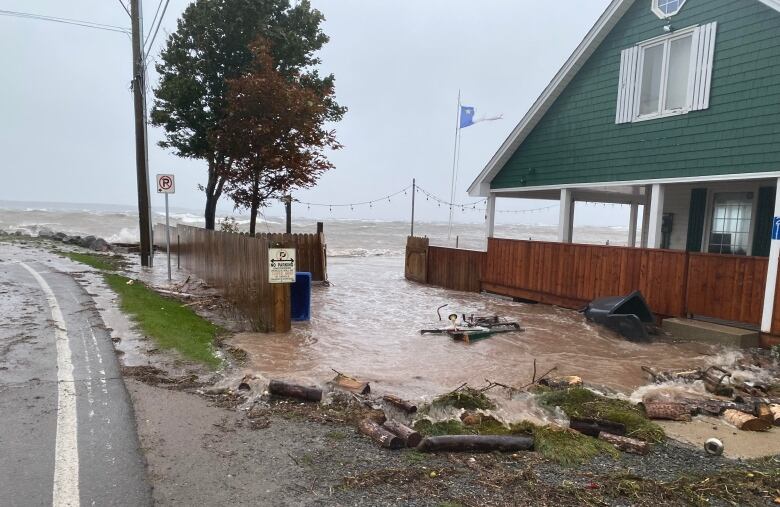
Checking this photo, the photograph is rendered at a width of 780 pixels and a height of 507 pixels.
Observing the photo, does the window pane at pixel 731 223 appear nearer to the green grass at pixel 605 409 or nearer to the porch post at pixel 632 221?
the porch post at pixel 632 221

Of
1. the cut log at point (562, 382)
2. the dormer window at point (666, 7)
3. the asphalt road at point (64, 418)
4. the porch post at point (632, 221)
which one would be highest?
the dormer window at point (666, 7)

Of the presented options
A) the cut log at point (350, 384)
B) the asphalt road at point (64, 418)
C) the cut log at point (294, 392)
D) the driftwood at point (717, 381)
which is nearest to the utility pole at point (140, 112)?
the asphalt road at point (64, 418)

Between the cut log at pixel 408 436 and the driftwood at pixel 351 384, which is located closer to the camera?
the cut log at pixel 408 436

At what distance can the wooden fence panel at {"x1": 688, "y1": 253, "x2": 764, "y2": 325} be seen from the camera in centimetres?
978

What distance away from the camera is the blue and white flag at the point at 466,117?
24.0 meters

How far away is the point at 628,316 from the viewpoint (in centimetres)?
1048

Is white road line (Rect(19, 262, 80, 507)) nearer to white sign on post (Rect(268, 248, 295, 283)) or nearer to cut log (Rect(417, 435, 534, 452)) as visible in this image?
cut log (Rect(417, 435, 534, 452))

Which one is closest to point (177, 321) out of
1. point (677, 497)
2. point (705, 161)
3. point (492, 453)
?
point (492, 453)

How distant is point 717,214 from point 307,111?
1117 cm

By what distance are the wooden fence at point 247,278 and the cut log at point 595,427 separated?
5.71 metres

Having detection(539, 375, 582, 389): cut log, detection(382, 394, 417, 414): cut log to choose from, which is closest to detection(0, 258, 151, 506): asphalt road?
detection(382, 394, 417, 414): cut log

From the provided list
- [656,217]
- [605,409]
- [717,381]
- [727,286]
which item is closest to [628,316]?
[727,286]

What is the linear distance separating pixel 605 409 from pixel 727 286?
610 cm

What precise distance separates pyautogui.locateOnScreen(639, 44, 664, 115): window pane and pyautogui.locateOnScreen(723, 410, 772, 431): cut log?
863cm
